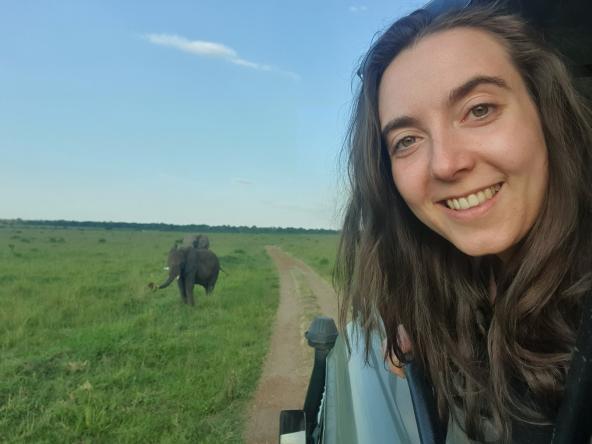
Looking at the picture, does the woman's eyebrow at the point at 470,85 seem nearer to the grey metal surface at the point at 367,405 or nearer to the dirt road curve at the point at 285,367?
the grey metal surface at the point at 367,405

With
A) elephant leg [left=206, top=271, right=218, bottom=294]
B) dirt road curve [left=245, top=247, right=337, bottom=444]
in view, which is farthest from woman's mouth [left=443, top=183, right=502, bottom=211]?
elephant leg [left=206, top=271, right=218, bottom=294]

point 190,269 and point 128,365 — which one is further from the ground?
point 190,269

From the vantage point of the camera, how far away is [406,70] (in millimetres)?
1310

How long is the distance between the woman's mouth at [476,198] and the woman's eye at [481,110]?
0.17 metres

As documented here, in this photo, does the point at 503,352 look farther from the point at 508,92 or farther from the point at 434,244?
the point at 508,92

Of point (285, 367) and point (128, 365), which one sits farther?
point (285, 367)

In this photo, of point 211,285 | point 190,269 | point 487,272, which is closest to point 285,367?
point 487,272

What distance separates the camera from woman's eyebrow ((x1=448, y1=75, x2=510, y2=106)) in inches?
46.4

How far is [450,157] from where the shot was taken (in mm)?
1163

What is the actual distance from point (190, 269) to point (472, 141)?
10.2m

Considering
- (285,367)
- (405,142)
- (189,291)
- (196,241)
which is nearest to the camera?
(405,142)

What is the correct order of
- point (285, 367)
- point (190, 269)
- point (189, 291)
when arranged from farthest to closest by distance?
point (190, 269) → point (189, 291) → point (285, 367)

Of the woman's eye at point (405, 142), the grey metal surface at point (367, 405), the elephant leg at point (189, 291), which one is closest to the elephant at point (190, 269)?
the elephant leg at point (189, 291)

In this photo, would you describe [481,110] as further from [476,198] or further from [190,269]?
[190,269]
